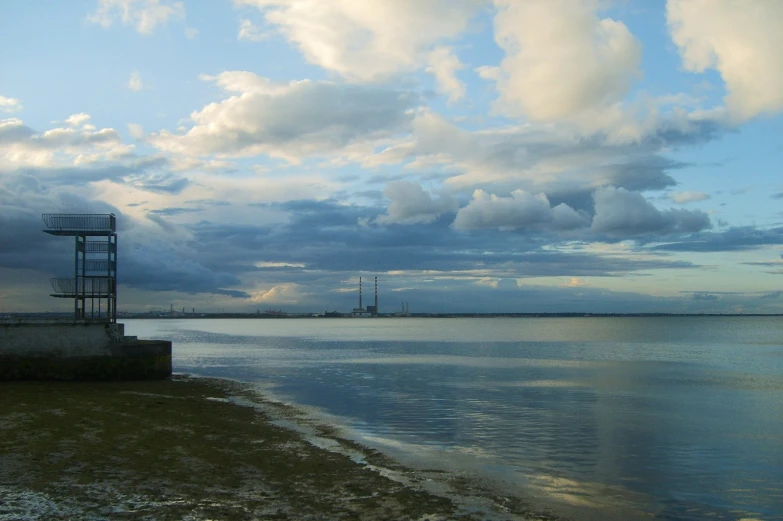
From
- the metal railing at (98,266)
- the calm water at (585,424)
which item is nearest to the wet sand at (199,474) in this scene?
the calm water at (585,424)

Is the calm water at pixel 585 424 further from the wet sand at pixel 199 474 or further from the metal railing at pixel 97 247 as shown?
the metal railing at pixel 97 247

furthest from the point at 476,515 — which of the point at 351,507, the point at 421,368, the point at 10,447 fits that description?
the point at 421,368

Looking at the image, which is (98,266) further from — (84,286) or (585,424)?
(585,424)

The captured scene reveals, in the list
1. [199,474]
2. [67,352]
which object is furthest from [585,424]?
[67,352]

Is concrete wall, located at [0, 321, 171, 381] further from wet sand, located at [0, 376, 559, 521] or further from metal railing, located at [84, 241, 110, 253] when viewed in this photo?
wet sand, located at [0, 376, 559, 521]

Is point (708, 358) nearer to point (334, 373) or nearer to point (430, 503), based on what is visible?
point (334, 373)

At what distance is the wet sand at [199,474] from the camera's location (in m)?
11.7

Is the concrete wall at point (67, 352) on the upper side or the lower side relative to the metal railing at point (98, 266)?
lower

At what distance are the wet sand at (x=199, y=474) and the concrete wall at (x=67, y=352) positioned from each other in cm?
1021

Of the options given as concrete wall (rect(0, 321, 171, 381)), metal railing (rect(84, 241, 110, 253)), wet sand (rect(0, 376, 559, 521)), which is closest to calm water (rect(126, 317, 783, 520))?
wet sand (rect(0, 376, 559, 521))

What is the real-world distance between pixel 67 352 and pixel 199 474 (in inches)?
952

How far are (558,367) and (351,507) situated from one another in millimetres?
43783

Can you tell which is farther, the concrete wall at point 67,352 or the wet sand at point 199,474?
the concrete wall at point 67,352

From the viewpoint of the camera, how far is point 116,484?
43.0 ft
